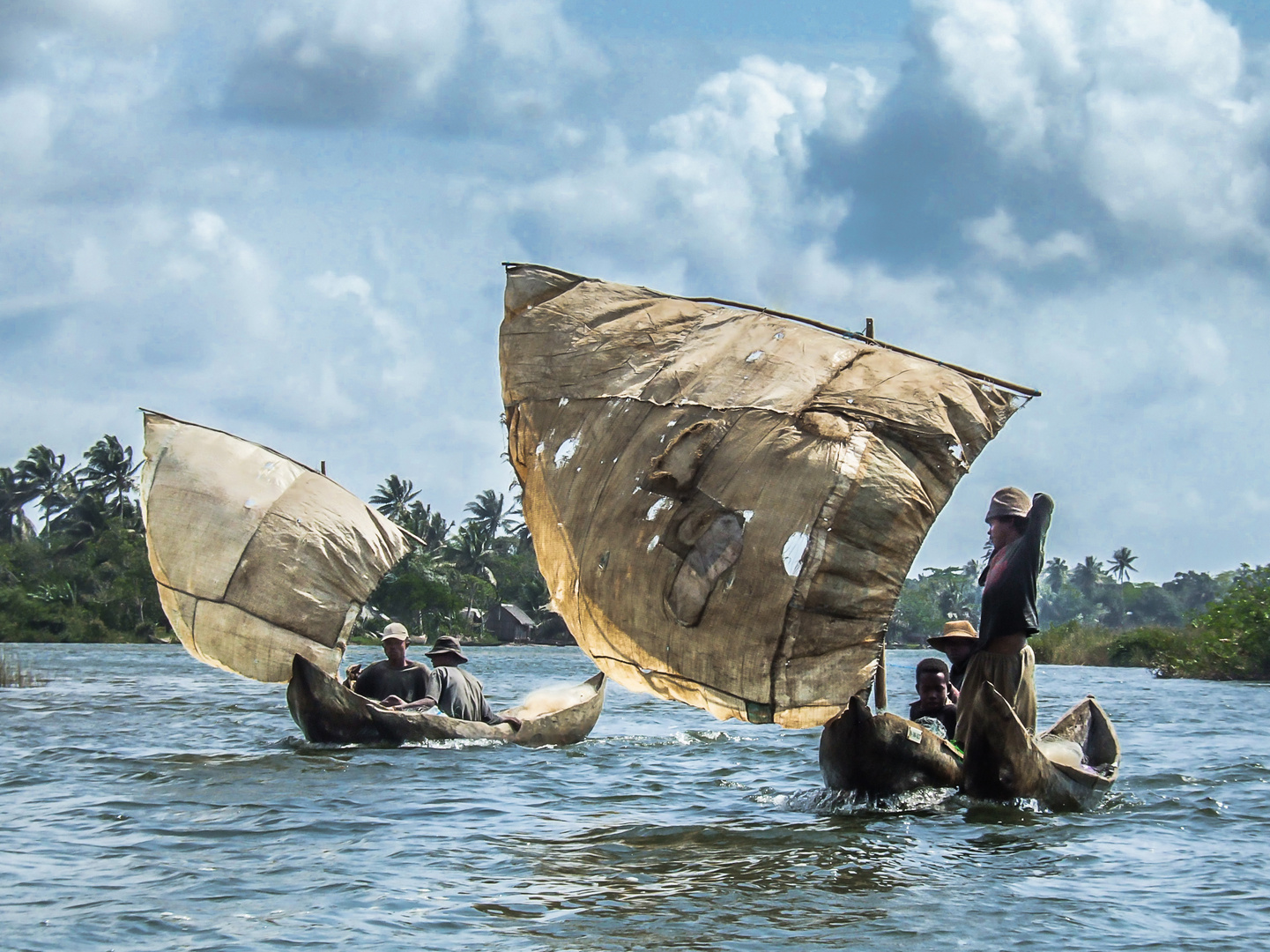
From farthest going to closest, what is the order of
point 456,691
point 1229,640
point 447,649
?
point 1229,640 → point 447,649 → point 456,691

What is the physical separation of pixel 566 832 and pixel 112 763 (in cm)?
540

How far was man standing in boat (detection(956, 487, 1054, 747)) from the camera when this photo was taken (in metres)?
8.00

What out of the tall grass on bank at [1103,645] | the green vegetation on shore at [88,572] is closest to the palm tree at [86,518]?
the green vegetation on shore at [88,572]

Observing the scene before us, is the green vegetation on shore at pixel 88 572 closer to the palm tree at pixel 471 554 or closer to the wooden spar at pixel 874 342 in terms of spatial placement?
the palm tree at pixel 471 554

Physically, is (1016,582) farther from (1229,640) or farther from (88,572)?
(88,572)

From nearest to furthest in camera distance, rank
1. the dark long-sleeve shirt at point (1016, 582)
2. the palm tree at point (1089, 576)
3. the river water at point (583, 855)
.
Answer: the river water at point (583, 855)
the dark long-sleeve shirt at point (1016, 582)
the palm tree at point (1089, 576)

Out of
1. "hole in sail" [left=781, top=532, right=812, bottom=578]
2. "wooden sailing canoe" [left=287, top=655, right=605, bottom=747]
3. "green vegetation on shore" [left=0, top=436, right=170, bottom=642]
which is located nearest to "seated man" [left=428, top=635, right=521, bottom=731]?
"wooden sailing canoe" [left=287, top=655, right=605, bottom=747]

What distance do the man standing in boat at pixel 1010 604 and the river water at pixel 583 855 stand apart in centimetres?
77

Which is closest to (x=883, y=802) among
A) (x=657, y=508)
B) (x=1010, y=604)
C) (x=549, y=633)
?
(x=1010, y=604)

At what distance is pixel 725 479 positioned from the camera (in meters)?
7.39

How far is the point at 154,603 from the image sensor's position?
181 ft

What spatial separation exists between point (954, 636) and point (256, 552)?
279 inches

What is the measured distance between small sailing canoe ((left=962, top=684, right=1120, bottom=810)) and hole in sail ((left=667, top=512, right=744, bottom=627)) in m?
1.99

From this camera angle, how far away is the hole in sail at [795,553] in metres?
6.93
